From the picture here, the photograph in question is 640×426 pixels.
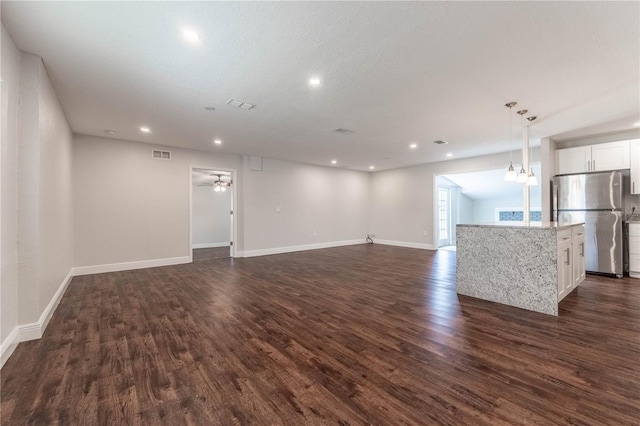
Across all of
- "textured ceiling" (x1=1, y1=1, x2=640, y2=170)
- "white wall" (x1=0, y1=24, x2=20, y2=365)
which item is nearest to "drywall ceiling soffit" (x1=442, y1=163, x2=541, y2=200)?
"textured ceiling" (x1=1, y1=1, x2=640, y2=170)

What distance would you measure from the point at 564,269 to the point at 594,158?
3.22 meters

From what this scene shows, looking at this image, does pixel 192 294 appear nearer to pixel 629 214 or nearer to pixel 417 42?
pixel 417 42

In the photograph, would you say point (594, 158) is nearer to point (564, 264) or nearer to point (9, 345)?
point (564, 264)

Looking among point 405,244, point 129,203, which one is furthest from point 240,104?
point 405,244

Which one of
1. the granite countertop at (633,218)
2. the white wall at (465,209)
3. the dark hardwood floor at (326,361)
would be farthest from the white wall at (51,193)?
the white wall at (465,209)

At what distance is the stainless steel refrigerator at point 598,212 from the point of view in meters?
4.54

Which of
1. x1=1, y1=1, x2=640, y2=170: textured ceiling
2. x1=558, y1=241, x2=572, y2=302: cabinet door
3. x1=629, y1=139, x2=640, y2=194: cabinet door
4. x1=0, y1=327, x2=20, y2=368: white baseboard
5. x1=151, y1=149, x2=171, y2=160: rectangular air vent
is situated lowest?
x1=0, y1=327, x2=20, y2=368: white baseboard

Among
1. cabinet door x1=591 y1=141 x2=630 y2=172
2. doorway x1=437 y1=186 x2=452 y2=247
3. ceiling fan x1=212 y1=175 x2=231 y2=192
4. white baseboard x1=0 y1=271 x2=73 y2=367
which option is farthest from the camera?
doorway x1=437 y1=186 x2=452 y2=247

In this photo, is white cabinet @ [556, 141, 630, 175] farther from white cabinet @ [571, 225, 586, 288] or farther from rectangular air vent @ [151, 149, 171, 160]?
rectangular air vent @ [151, 149, 171, 160]

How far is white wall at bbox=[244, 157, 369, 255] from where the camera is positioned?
713 cm

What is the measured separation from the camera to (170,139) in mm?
5367

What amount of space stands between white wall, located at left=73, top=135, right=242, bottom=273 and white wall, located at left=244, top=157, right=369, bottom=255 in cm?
153

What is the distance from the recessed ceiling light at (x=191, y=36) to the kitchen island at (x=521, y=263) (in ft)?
12.3

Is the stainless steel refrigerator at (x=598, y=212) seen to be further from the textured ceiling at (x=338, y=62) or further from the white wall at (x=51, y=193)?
the white wall at (x=51, y=193)
